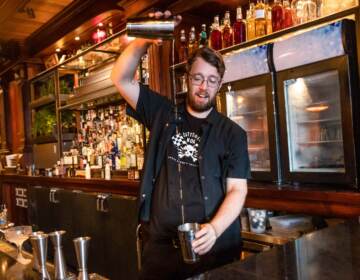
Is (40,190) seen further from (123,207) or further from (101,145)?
(123,207)

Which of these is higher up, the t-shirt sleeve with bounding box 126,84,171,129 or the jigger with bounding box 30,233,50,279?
the t-shirt sleeve with bounding box 126,84,171,129

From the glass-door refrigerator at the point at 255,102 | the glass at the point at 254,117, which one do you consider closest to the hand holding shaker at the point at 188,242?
the glass-door refrigerator at the point at 255,102

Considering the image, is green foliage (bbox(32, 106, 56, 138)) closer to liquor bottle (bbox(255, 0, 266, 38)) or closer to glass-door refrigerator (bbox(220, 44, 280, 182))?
glass-door refrigerator (bbox(220, 44, 280, 182))

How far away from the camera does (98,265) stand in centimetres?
352

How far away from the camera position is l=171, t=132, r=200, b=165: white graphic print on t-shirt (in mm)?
1657

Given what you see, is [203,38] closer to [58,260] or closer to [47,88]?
[58,260]

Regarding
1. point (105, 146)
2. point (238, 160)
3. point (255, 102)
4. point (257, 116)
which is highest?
point (255, 102)

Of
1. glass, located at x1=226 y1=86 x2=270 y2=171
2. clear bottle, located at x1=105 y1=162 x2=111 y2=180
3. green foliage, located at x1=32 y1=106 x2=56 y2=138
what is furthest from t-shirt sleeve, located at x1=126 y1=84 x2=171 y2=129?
green foliage, located at x1=32 y1=106 x2=56 y2=138

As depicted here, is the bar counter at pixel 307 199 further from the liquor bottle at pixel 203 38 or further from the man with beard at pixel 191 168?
the liquor bottle at pixel 203 38

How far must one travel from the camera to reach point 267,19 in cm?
258

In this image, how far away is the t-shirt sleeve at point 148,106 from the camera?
5.68 feet

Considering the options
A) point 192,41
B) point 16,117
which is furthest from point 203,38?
point 16,117

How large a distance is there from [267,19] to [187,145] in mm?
1357

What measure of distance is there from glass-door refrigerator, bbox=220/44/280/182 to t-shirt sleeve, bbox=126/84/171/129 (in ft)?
2.90
